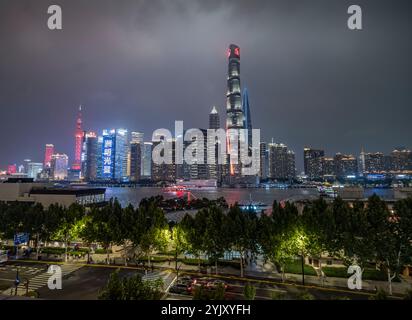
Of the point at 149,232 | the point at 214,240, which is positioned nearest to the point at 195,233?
the point at 214,240

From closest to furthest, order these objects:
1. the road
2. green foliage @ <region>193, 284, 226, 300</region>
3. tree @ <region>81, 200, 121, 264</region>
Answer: green foliage @ <region>193, 284, 226, 300</region> → the road → tree @ <region>81, 200, 121, 264</region>

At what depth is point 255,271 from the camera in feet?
90.5

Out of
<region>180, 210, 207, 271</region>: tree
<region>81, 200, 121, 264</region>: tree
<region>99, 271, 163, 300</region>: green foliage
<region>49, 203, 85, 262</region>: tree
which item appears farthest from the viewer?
<region>49, 203, 85, 262</region>: tree

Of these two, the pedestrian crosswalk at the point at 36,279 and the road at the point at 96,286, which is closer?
the road at the point at 96,286

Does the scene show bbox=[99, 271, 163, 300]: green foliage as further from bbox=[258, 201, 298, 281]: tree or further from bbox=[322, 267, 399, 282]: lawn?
bbox=[322, 267, 399, 282]: lawn

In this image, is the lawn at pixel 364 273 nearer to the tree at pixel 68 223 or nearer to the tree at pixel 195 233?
the tree at pixel 195 233

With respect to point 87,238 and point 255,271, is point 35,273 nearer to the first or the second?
point 87,238

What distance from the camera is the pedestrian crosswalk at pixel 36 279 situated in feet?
72.9

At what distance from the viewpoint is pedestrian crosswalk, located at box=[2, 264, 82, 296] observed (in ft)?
72.9

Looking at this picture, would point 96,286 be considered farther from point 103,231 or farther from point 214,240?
point 214,240

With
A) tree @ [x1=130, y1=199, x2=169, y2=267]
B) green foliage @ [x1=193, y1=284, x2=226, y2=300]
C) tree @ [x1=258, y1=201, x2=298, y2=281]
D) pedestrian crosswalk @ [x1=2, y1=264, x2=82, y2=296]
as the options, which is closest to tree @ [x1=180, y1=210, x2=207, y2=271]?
tree @ [x1=130, y1=199, x2=169, y2=267]

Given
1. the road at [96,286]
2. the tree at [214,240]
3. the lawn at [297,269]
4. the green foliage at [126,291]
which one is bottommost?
the lawn at [297,269]

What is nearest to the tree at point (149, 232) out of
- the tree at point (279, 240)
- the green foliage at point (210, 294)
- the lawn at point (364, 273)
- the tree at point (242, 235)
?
the tree at point (242, 235)
